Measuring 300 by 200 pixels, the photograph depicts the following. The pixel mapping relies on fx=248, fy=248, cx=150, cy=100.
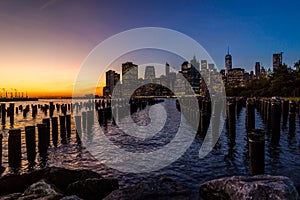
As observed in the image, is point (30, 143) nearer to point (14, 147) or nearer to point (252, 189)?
point (14, 147)

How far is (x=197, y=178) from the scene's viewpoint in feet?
31.5

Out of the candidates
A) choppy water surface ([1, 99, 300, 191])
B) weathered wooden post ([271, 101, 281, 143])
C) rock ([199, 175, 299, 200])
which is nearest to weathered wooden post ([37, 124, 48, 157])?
choppy water surface ([1, 99, 300, 191])

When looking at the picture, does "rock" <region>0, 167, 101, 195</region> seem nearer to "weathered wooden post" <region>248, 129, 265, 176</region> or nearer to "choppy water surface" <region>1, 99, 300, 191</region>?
"choppy water surface" <region>1, 99, 300, 191</region>

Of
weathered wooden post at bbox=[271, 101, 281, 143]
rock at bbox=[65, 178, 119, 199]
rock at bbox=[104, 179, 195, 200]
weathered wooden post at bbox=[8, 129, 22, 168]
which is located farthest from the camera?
weathered wooden post at bbox=[271, 101, 281, 143]

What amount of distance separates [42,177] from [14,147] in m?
4.93

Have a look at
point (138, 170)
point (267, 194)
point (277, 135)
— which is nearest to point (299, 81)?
point (277, 135)

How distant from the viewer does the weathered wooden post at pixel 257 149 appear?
725 cm

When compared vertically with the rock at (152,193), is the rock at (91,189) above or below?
below

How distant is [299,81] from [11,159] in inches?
2565

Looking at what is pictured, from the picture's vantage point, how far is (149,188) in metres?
5.43

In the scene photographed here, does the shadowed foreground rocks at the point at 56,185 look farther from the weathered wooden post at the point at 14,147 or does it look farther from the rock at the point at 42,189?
the weathered wooden post at the point at 14,147

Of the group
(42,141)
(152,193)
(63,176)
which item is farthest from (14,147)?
(152,193)

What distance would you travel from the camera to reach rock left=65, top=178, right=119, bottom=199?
21.8ft

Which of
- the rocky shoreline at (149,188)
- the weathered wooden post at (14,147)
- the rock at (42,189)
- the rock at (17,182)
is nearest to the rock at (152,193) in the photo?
the rocky shoreline at (149,188)
